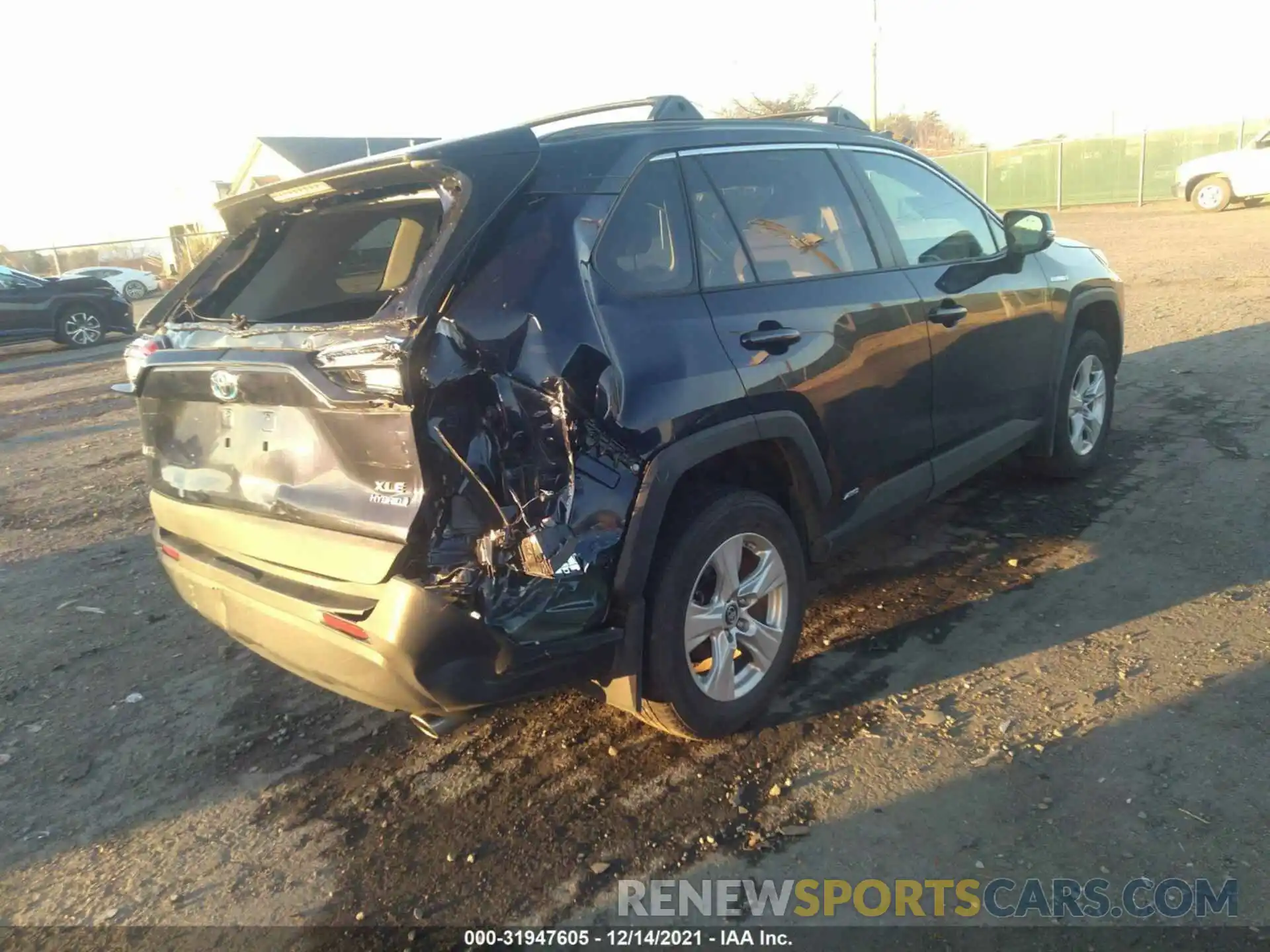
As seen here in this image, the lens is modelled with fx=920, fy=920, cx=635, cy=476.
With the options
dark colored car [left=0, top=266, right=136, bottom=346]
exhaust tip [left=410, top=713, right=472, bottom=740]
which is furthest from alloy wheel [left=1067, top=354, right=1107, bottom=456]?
dark colored car [left=0, top=266, right=136, bottom=346]

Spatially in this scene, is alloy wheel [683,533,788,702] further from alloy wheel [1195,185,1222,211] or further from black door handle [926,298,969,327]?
alloy wheel [1195,185,1222,211]

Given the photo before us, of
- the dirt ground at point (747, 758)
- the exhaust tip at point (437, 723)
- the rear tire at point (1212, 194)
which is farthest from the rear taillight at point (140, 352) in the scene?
the rear tire at point (1212, 194)

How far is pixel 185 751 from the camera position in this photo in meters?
3.34

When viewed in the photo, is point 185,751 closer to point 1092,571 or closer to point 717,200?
point 717,200

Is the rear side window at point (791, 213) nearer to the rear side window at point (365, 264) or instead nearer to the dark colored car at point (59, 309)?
the rear side window at point (365, 264)

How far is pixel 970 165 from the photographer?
32.2m

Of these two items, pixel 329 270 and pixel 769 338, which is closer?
pixel 769 338

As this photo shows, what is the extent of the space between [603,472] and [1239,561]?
10.6 feet

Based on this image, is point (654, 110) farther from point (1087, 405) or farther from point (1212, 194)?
point (1212, 194)

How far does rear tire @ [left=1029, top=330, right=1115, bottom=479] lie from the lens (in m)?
4.96

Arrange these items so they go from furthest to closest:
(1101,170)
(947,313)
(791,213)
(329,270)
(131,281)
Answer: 1. (131,281)
2. (1101,170)
3. (947,313)
4. (791,213)
5. (329,270)

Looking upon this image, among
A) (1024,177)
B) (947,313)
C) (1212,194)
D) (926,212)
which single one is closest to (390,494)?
(947,313)

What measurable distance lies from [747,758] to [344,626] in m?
1.40

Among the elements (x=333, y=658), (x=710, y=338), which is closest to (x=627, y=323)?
(x=710, y=338)
